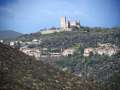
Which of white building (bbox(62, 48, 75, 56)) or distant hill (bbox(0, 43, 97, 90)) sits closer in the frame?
distant hill (bbox(0, 43, 97, 90))

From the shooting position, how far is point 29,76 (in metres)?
2.86

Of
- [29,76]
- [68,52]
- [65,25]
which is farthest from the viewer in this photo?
[65,25]

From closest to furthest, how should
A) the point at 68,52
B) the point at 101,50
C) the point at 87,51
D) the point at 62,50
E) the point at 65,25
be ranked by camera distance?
1. the point at 87,51
2. the point at 101,50
3. the point at 68,52
4. the point at 62,50
5. the point at 65,25

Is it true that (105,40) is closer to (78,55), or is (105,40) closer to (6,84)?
(78,55)

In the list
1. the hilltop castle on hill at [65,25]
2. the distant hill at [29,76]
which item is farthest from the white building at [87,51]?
the distant hill at [29,76]

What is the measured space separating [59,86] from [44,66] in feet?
1.54

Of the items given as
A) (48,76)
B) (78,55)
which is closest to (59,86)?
(48,76)

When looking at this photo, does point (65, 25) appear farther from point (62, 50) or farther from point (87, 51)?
point (87, 51)

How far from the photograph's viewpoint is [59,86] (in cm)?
286

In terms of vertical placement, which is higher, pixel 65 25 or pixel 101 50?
pixel 65 25

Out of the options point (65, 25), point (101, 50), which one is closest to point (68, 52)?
point (101, 50)

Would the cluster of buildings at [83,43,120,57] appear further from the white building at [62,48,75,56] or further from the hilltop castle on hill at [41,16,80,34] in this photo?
the hilltop castle on hill at [41,16,80,34]

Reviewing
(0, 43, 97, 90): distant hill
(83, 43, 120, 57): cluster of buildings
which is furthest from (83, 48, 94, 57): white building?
(0, 43, 97, 90): distant hill

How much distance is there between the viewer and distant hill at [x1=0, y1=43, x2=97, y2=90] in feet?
8.75
